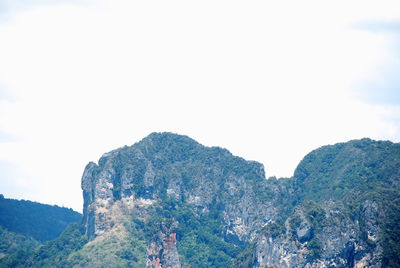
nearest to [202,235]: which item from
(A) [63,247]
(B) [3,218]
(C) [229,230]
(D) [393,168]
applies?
(C) [229,230]

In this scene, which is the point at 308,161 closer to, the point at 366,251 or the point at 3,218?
the point at 366,251

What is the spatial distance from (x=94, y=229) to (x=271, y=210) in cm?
3891

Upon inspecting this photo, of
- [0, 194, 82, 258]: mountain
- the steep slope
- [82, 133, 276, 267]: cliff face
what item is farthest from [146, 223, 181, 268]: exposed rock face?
[0, 194, 82, 258]: mountain

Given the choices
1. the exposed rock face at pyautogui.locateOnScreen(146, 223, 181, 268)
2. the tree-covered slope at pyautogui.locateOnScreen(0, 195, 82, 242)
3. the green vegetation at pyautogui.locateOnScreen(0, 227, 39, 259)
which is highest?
the tree-covered slope at pyautogui.locateOnScreen(0, 195, 82, 242)

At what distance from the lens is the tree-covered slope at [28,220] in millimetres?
170312

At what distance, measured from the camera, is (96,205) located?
451 ft

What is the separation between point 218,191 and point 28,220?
61.1m

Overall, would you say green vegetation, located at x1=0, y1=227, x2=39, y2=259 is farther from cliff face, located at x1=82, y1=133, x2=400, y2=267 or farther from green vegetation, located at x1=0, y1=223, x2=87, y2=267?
cliff face, located at x1=82, y1=133, x2=400, y2=267

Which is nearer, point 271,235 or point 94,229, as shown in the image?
point 271,235

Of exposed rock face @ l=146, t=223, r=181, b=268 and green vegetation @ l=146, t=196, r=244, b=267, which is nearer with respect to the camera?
exposed rock face @ l=146, t=223, r=181, b=268

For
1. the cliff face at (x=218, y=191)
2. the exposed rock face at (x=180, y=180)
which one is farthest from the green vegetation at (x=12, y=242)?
the cliff face at (x=218, y=191)

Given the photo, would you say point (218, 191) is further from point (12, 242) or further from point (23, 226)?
point (23, 226)

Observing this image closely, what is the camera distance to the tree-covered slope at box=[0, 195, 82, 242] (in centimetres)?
17031

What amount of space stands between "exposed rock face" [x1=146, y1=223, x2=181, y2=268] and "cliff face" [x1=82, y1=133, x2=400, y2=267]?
54.9ft
